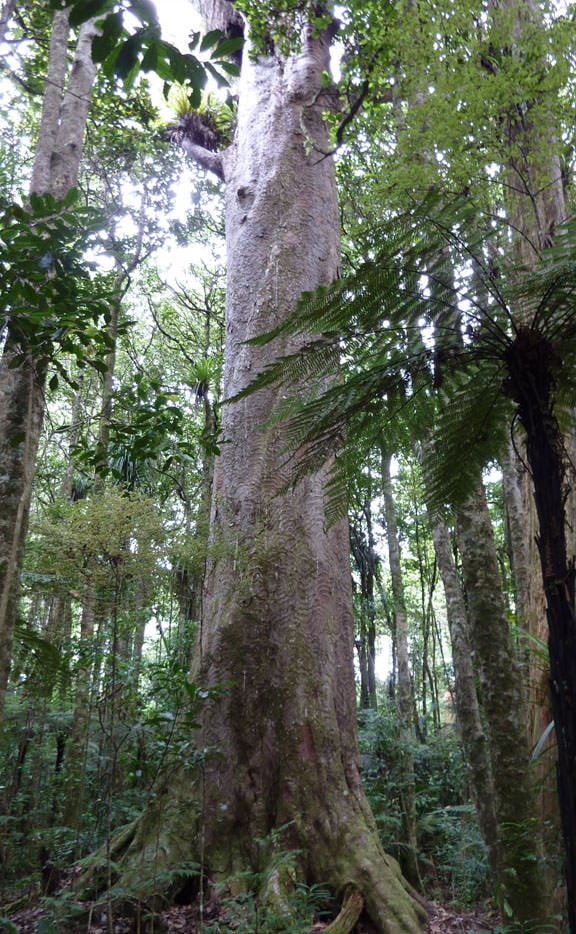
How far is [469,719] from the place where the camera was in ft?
17.5

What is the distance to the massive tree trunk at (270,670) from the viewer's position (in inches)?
128

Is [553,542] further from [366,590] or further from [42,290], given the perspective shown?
[366,590]

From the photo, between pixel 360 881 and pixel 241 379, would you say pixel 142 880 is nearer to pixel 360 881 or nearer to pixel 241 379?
pixel 360 881

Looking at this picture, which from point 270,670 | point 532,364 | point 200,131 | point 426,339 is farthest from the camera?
point 200,131

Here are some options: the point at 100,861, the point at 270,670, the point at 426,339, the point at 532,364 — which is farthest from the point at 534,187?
the point at 100,861

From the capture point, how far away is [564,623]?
154cm

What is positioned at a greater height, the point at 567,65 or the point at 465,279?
the point at 567,65

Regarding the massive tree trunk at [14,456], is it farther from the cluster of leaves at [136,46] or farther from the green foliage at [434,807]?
the green foliage at [434,807]

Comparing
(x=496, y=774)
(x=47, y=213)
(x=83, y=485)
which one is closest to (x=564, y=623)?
(x=496, y=774)

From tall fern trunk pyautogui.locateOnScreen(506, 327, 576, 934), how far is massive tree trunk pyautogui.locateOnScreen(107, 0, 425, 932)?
111 centimetres

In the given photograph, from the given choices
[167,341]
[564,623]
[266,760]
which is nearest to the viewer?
[564,623]

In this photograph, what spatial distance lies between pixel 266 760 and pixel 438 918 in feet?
5.05

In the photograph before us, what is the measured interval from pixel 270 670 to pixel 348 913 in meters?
1.24

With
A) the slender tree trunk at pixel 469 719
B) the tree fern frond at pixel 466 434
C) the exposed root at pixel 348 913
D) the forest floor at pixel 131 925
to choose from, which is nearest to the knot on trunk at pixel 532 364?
the tree fern frond at pixel 466 434
